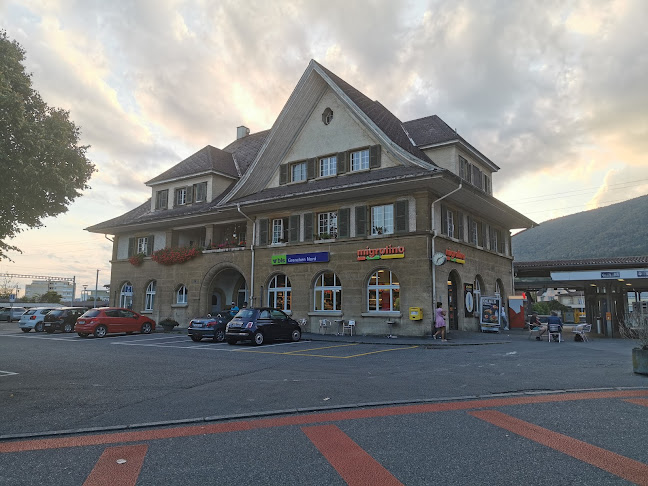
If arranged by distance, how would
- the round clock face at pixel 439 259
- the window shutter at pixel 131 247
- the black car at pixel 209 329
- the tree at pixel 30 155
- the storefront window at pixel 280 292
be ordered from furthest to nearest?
1. the window shutter at pixel 131 247
2. the storefront window at pixel 280 292
3. the round clock face at pixel 439 259
4. the black car at pixel 209 329
5. the tree at pixel 30 155

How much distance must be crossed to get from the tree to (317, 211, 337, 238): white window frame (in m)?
12.5

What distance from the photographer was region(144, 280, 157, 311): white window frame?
108 ft

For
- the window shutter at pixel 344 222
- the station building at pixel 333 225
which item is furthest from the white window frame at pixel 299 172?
the window shutter at pixel 344 222

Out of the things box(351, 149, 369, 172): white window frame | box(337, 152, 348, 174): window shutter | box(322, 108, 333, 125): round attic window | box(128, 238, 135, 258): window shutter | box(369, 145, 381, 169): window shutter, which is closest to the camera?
box(369, 145, 381, 169): window shutter

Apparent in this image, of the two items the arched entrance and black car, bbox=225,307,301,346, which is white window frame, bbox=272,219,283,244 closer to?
black car, bbox=225,307,301,346

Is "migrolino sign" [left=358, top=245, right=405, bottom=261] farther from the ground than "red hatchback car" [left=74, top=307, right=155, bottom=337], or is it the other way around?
"migrolino sign" [left=358, top=245, right=405, bottom=261]

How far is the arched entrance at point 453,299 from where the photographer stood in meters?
24.2

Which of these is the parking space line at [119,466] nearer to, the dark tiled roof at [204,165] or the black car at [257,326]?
the black car at [257,326]

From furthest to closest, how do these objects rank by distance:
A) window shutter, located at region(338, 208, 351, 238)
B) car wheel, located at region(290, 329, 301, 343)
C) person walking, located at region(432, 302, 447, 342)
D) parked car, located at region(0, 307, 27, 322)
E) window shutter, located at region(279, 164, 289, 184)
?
parked car, located at region(0, 307, 27, 322) → window shutter, located at region(279, 164, 289, 184) → window shutter, located at region(338, 208, 351, 238) → car wheel, located at region(290, 329, 301, 343) → person walking, located at region(432, 302, 447, 342)

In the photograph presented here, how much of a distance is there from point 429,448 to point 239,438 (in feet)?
7.38

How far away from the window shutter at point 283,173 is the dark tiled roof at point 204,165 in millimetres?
5565

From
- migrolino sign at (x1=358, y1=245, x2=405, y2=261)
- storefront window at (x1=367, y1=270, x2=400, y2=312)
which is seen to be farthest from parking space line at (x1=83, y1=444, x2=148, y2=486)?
storefront window at (x1=367, y1=270, x2=400, y2=312)

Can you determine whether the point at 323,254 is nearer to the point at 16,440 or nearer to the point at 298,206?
the point at 298,206

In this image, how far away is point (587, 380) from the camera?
9875 mm
